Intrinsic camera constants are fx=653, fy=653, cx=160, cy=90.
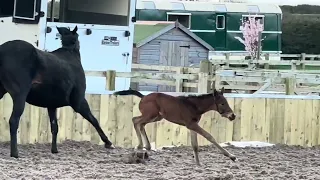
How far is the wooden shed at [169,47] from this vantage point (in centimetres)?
2070

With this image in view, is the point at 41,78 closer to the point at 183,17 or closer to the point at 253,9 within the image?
the point at 183,17

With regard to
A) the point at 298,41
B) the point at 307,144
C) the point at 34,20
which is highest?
the point at 298,41

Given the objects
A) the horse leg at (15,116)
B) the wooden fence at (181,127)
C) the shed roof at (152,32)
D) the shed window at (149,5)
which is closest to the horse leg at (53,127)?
the horse leg at (15,116)

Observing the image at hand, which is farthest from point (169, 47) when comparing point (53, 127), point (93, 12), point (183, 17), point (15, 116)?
point (15, 116)

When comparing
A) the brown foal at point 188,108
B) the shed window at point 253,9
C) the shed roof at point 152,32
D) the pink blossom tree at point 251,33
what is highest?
the shed window at point 253,9

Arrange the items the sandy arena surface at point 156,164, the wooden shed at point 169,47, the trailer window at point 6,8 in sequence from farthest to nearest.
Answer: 1. the wooden shed at point 169,47
2. the trailer window at point 6,8
3. the sandy arena surface at point 156,164

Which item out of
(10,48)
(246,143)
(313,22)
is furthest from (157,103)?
(313,22)

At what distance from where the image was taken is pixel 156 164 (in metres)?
6.89

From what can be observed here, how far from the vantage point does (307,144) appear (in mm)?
9734

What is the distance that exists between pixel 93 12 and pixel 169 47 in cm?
926

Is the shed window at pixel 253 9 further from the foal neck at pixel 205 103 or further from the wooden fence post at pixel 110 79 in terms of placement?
the foal neck at pixel 205 103

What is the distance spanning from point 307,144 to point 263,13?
76.0 feet

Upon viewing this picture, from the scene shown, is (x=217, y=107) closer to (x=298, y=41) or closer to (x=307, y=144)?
(x=307, y=144)

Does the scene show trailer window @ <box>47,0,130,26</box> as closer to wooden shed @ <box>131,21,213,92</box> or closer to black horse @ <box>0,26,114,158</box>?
black horse @ <box>0,26,114,158</box>
